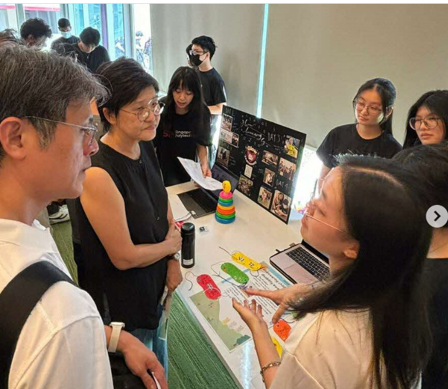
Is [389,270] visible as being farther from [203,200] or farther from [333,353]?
[203,200]

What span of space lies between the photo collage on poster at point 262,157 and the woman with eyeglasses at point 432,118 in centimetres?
59

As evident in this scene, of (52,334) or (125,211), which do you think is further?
(125,211)

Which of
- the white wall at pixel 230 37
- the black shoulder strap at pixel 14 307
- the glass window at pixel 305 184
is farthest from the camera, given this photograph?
the white wall at pixel 230 37

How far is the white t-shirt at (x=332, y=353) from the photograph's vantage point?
0.63 metres

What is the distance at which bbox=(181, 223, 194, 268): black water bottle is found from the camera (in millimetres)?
1357

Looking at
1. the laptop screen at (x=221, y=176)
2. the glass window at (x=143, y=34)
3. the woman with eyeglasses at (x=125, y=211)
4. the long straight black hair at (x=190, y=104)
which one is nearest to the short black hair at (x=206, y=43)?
the long straight black hair at (x=190, y=104)

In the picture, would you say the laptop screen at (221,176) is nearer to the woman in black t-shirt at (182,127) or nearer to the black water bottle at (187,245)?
the woman in black t-shirt at (182,127)

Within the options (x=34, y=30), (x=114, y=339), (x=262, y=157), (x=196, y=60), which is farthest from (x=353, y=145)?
(x=34, y=30)

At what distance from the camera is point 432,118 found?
1612mm

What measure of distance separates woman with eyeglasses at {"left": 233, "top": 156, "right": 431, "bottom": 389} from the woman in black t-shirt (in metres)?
1.49

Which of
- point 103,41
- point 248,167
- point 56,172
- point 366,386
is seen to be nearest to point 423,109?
point 248,167

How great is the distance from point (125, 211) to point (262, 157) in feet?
3.00

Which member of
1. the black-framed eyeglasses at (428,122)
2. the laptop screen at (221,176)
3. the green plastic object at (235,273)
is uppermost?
the black-framed eyeglasses at (428,122)

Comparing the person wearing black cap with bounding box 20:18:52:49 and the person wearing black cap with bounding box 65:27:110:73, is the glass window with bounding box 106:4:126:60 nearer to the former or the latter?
the person wearing black cap with bounding box 65:27:110:73
